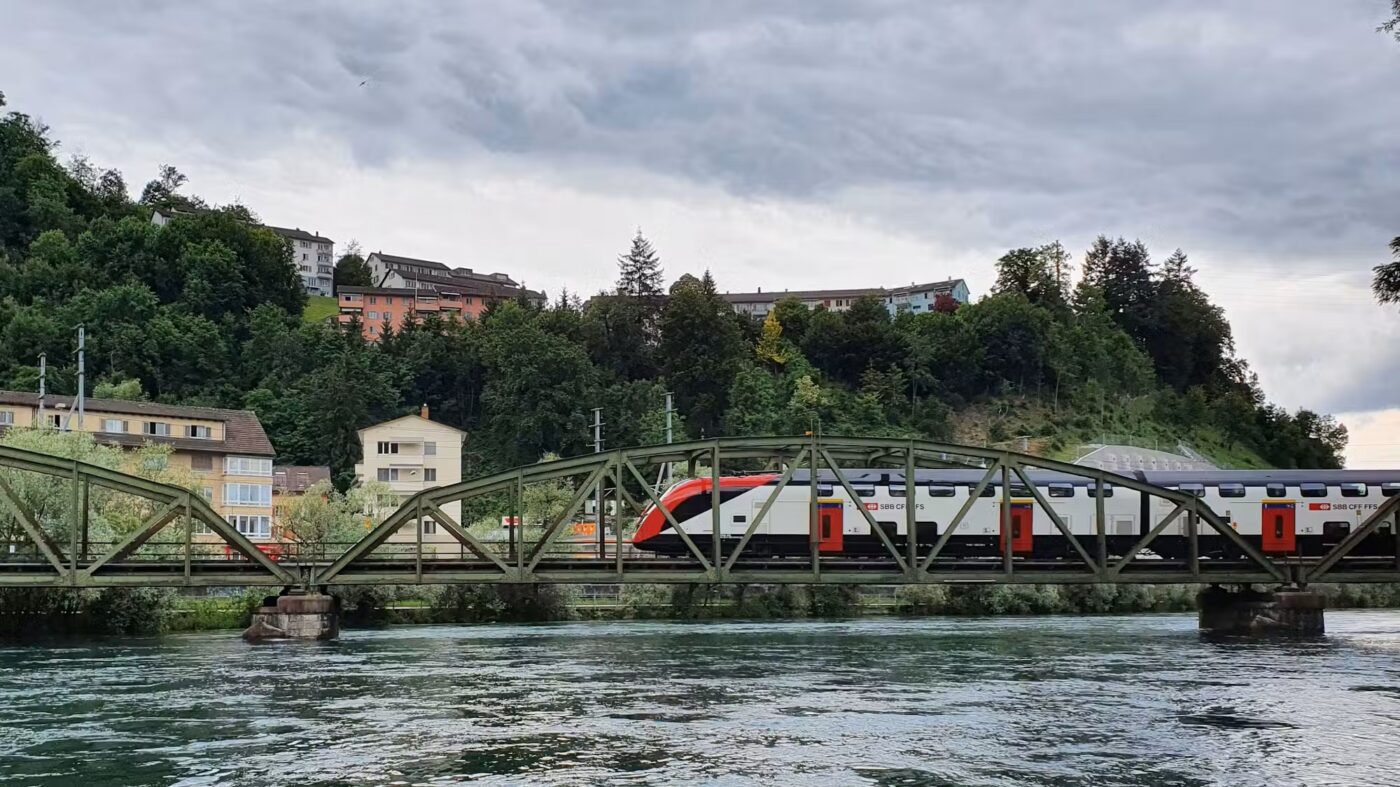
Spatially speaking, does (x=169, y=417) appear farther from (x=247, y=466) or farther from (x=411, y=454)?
(x=411, y=454)

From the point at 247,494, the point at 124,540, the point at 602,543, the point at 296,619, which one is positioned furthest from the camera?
the point at 247,494

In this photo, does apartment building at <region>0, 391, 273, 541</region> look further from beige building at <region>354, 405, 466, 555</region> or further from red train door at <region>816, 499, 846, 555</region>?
red train door at <region>816, 499, 846, 555</region>

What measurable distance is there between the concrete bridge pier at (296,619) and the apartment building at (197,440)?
155ft

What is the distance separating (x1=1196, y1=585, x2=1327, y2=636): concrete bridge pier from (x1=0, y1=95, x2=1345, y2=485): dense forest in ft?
238

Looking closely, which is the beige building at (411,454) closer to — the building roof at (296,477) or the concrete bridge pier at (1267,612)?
the building roof at (296,477)

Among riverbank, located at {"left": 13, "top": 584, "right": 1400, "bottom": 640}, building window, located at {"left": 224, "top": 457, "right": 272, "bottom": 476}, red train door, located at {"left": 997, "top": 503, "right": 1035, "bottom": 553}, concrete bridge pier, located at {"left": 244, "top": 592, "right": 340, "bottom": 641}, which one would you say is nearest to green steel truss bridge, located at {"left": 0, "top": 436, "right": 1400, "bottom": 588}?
concrete bridge pier, located at {"left": 244, "top": 592, "right": 340, "bottom": 641}

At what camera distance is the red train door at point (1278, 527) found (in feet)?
205

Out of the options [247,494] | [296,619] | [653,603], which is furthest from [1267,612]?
[247,494]

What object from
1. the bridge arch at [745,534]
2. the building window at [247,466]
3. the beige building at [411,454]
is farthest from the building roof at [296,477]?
the bridge arch at [745,534]

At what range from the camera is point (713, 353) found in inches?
6250

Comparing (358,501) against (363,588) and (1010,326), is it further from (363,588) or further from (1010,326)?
(1010,326)

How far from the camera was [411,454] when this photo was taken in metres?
122

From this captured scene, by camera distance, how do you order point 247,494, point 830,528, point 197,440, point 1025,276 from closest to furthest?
point 830,528, point 247,494, point 197,440, point 1025,276

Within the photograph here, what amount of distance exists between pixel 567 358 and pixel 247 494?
42044 millimetres
